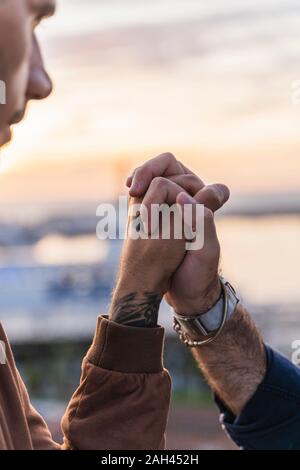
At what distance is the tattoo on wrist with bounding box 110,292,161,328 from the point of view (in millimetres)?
1581

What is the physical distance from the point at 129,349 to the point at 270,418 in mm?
772

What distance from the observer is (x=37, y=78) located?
1.14m

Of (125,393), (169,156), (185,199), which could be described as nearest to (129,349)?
(125,393)

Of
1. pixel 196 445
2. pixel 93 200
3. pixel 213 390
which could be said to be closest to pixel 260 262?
pixel 93 200

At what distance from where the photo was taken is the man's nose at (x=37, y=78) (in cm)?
113

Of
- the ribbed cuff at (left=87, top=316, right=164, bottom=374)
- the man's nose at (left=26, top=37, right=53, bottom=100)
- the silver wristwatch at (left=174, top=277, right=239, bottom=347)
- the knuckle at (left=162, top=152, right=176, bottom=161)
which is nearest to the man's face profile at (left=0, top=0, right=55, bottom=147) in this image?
the man's nose at (left=26, top=37, right=53, bottom=100)

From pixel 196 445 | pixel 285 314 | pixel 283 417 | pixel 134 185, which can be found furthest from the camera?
pixel 285 314

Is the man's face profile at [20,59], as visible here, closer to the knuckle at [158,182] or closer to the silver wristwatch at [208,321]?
the knuckle at [158,182]

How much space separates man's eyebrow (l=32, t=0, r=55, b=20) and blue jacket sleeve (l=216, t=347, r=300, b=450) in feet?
4.15

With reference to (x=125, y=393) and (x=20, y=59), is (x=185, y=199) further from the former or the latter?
(x=20, y=59)

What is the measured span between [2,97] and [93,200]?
33.1 meters

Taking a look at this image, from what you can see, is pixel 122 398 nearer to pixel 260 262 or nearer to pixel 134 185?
pixel 134 185

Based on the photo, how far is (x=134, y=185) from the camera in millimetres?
1827

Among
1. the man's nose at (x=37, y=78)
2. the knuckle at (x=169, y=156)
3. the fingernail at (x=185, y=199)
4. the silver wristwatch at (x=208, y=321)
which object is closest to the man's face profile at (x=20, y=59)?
the man's nose at (x=37, y=78)
